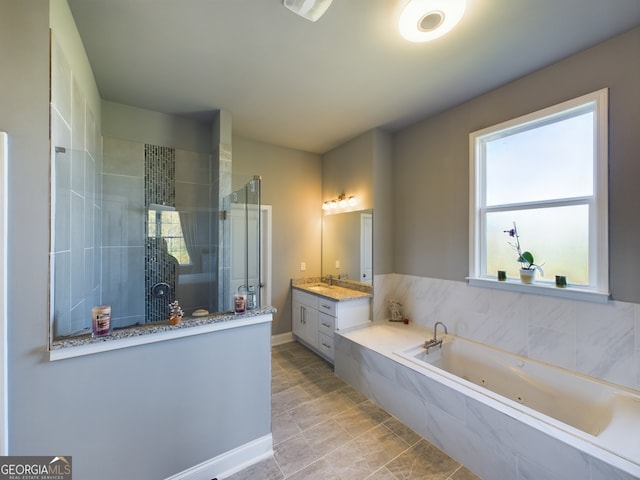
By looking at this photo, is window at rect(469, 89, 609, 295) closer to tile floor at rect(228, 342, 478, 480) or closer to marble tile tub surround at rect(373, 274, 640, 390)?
marble tile tub surround at rect(373, 274, 640, 390)

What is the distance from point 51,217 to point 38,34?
34.6 inches

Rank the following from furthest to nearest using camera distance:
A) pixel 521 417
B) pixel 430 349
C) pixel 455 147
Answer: pixel 455 147 < pixel 430 349 < pixel 521 417

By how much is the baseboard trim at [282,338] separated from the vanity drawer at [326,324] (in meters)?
0.82

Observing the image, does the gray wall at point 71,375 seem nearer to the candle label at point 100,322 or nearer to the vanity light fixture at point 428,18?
the candle label at point 100,322

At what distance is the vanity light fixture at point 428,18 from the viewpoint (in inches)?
58.4

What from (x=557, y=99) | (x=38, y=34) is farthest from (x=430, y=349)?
(x=38, y=34)

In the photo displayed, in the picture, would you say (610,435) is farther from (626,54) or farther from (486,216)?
(626,54)

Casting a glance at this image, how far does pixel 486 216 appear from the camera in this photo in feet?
8.53

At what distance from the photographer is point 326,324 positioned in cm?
324

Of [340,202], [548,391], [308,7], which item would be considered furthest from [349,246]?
[308,7]

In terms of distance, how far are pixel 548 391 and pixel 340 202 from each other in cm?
295

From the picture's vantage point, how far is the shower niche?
197 cm

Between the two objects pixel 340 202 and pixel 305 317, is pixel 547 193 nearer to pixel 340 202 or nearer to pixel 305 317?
pixel 340 202

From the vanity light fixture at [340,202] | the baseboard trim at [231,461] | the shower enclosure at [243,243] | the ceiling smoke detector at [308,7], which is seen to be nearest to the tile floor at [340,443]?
the baseboard trim at [231,461]
